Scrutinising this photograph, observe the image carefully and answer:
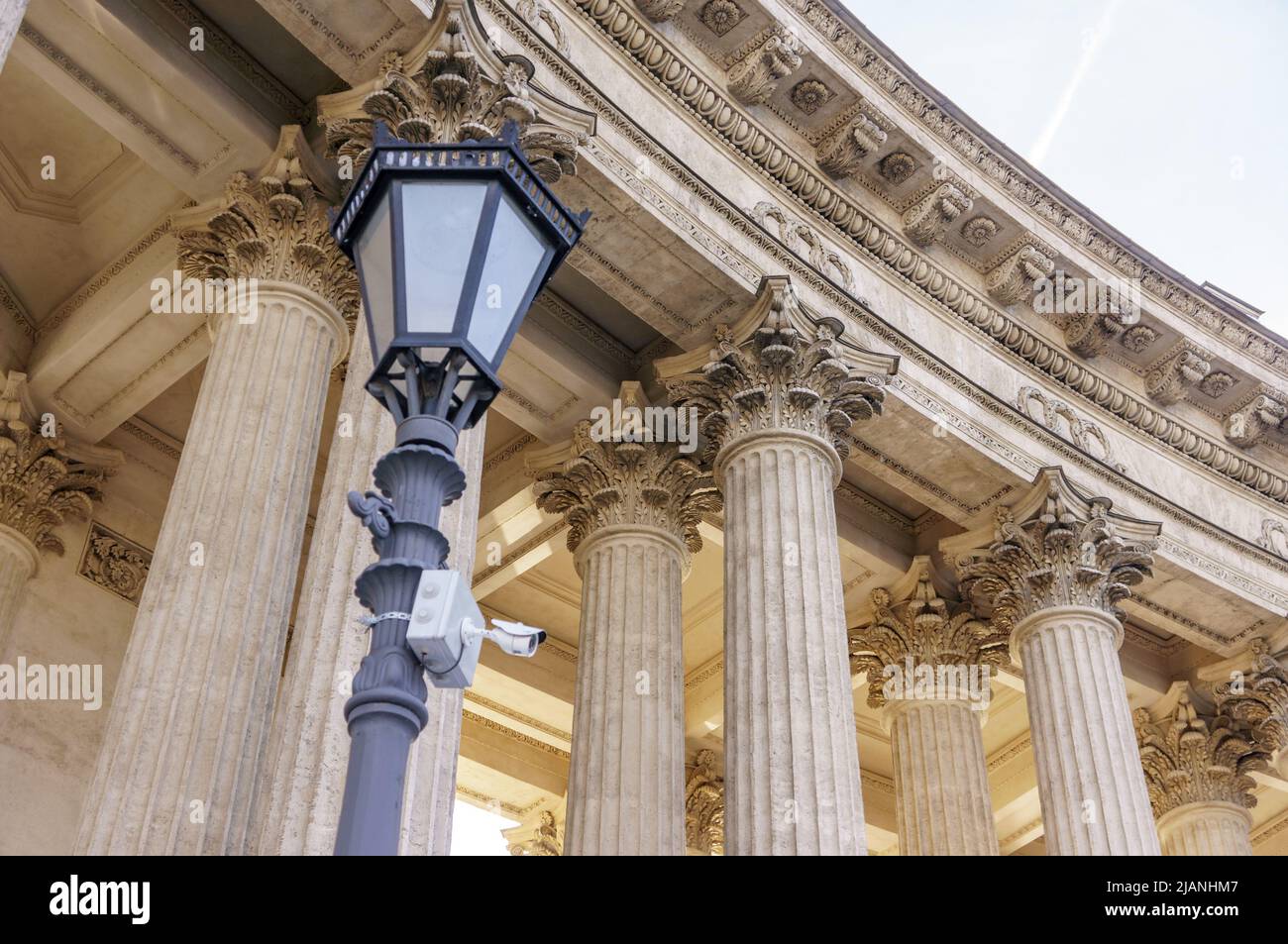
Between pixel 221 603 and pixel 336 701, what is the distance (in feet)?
6.19

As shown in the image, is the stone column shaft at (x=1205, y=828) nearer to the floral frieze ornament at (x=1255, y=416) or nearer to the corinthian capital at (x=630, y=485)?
the floral frieze ornament at (x=1255, y=416)

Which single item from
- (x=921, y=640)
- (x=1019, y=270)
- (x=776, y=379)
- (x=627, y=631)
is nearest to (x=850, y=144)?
(x=1019, y=270)

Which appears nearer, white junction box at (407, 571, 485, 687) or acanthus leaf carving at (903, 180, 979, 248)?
white junction box at (407, 571, 485, 687)

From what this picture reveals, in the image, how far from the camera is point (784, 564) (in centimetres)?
1645

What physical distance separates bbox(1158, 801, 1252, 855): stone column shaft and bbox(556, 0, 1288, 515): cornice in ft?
16.5

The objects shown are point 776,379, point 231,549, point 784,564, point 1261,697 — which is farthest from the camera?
point 1261,697

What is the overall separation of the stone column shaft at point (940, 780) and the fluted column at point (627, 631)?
453 centimetres

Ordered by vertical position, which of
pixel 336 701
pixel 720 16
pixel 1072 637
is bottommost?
pixel 336 701

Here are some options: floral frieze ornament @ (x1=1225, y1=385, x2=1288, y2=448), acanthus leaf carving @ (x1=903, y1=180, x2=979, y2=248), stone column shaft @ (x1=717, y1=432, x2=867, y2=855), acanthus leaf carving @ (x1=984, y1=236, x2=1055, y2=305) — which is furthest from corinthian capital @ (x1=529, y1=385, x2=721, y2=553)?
floral frieze ornament @ (x1=1225, y1=385, x2=1288, y2=448)

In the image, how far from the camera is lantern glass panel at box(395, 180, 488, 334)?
6465 mm

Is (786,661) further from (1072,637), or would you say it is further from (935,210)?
(935,210)

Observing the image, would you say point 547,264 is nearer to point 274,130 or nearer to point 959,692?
point 274,130

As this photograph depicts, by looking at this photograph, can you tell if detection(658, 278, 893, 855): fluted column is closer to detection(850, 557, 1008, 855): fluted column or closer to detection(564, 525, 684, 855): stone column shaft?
detection(564, 525, 684, 855): stone column shaft
